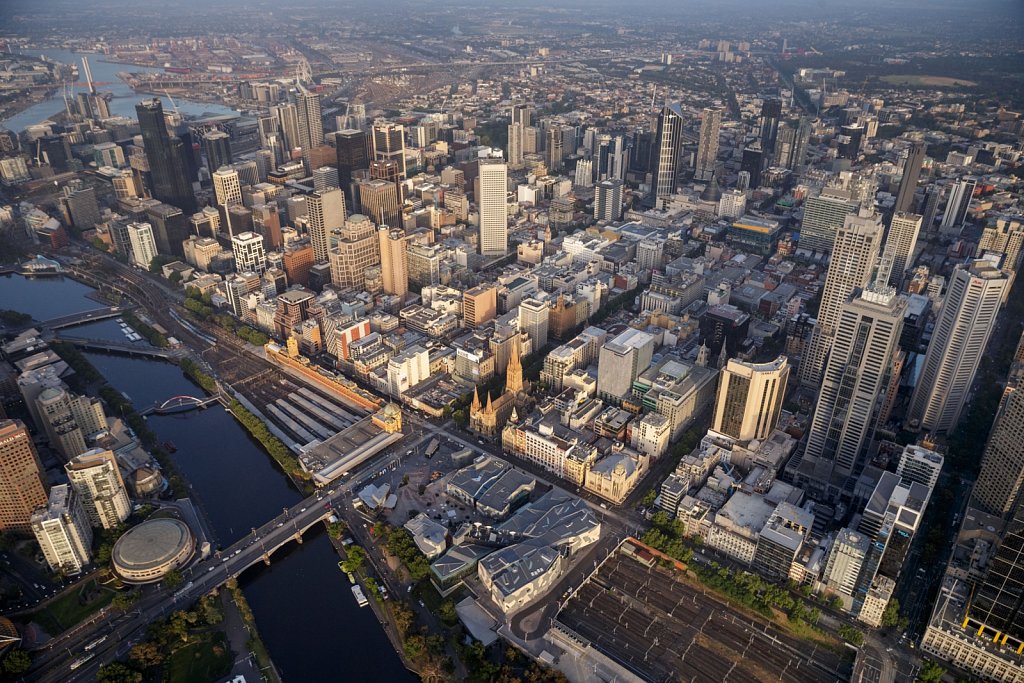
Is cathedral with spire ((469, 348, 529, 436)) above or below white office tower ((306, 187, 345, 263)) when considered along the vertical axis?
below

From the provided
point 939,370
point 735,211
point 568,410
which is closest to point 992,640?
point 939,370

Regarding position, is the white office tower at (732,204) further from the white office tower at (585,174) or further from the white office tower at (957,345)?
the white office tower at (957,345)

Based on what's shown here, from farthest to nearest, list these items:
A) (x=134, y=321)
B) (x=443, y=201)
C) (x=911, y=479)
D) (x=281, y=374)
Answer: (x=443, y=201), (x=134, y=321), (x=281, y=374), (x=911, y=479)

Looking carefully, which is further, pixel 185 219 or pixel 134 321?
pixel 185 219

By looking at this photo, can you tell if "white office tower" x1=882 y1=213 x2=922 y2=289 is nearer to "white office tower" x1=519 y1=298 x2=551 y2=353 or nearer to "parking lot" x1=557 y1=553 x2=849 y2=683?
"white office tower" x1=519 y1=298 x2=551 y2=353

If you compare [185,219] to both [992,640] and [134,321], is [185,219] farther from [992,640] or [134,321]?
[992,640]

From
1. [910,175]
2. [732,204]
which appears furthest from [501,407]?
[910,175]

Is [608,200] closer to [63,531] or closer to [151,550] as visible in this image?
[151,550]

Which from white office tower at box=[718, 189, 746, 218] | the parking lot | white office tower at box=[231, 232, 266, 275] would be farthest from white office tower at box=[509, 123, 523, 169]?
the parking lot
